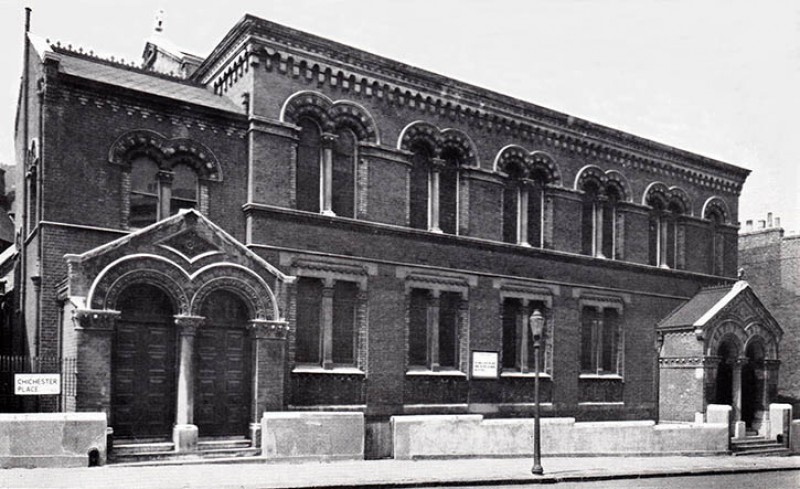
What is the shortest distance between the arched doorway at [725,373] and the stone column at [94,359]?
65.7 ft

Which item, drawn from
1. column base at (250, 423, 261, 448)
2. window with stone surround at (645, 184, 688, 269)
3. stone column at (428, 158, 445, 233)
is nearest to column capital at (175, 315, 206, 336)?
column base at (250, 423, 261, 448)

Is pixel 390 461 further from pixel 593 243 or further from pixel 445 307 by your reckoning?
pixel 593 243

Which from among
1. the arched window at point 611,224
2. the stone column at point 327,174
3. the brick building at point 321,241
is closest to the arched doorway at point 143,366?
the brick building at point 321,241

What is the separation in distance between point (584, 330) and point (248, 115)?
13.4 metres

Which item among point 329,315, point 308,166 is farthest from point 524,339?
point 308,166

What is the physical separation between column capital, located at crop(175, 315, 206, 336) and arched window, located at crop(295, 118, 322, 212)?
4.60m

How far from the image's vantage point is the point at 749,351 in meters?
29.5

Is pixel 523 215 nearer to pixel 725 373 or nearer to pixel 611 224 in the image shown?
pixel 611 224

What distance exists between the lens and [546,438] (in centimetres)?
2173

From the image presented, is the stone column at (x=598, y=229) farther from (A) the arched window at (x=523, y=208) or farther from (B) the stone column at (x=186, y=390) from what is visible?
(B) the stone column at (x=186, y=390)

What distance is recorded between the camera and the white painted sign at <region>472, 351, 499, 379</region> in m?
24.5

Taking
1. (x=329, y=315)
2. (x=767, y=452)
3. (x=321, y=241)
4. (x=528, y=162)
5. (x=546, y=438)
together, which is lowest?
(x=767, y=452)

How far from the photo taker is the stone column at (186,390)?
18.1m

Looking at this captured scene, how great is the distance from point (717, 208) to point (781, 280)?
7427 mm
